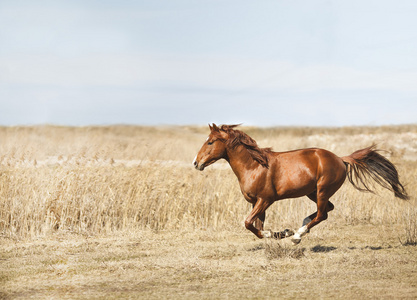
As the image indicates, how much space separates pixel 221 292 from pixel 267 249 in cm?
182

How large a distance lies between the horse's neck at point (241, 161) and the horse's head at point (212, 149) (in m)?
0.17

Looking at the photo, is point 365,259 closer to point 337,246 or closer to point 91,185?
point 337,246

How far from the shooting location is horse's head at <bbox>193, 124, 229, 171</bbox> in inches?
301

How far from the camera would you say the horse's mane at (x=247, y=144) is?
7746mm

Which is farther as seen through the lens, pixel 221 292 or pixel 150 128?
pixel 150 128

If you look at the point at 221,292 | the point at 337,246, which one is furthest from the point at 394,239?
the point at 221,292

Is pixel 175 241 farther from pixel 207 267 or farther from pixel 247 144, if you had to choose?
pixel 247 144

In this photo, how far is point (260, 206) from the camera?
25.0 feet

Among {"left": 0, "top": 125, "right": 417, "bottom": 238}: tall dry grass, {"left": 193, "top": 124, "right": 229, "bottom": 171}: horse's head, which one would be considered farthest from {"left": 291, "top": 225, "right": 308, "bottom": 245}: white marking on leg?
{"left": 0, "top": 125, "right": 417, "bottom": 238}: tall dry grass

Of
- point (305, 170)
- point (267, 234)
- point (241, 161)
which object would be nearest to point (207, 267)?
point (267, 234)

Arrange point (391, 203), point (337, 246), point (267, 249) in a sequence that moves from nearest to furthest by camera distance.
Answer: point (267, 249) → point (337, 246) → point (391, 203)

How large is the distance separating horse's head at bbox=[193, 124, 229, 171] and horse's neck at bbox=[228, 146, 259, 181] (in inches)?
6.6

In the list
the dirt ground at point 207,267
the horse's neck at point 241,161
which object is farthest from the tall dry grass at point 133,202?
the horse's neck at point 241,161

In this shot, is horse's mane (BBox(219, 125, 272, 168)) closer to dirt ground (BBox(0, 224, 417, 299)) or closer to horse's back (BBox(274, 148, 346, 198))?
horse's back (BBox(274, 148, 346, 198))
